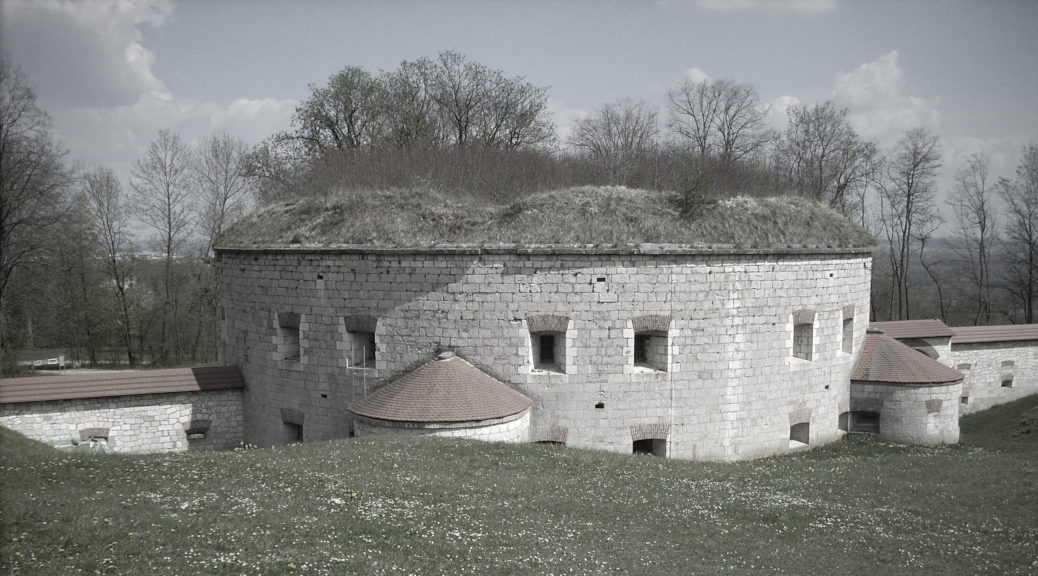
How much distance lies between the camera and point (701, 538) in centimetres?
834

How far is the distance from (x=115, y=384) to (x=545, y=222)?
1052cm

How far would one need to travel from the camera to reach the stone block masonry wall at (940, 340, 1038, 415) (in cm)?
2236

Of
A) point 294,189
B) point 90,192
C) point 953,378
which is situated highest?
point 90,192

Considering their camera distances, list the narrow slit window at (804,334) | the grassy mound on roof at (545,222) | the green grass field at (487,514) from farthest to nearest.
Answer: the narrow slit window at (804,334)
the grassy mound on roof at (545,222)
the green grass field at (487,514)

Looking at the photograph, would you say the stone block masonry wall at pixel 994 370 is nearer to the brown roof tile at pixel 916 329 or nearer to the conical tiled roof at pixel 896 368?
the brown roof tile at pixel 916 329

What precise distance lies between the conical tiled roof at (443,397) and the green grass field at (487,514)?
68 cm

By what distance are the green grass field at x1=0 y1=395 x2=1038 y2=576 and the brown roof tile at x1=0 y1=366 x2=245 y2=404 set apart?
96.4 inches

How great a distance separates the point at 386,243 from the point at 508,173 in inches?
153

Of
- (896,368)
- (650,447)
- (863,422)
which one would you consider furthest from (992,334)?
(650,447)

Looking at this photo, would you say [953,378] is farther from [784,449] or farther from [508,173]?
[508,173]

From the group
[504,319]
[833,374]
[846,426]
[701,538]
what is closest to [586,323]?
[504,319]

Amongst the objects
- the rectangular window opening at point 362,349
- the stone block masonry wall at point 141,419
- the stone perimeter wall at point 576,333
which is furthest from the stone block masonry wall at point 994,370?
the stone block masonry wall at point 141,419

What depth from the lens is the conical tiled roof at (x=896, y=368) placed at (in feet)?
52.6

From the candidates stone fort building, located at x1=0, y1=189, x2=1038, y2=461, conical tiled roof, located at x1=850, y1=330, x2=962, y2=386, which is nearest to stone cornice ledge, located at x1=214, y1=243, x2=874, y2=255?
stone fort building, located at x1=0, y1=189, x2=1038, y2=461
